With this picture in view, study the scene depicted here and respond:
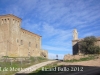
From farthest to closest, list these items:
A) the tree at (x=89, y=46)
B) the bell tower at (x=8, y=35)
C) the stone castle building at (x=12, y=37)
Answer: the tree at (x=89, y=46) < the stone castle building at (x=12, y=37) < the bell tower at (x=8, y=35)

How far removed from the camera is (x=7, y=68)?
90.3 feet

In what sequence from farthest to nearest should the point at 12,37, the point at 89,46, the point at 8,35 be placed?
the point at 89,46, the point at 12,37, the point at 8,35

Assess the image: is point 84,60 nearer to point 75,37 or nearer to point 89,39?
point 89,39

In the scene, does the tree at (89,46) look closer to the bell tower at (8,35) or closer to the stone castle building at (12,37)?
the stone castle building at (12,37)

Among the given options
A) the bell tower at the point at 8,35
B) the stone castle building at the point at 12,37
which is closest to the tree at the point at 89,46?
the stone castle building at the point at 12,37

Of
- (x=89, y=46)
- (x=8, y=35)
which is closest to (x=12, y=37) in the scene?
(x=8, y=35)

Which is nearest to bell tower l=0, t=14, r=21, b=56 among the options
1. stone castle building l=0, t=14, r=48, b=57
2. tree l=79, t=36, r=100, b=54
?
stone castle building l=0, t=14, r=48, b=57

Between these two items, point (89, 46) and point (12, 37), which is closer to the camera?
point (12, 37)

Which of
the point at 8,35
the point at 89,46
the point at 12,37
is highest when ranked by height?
the point at 8,35

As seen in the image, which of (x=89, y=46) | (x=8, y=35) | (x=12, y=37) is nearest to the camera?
(x=8, y=35)

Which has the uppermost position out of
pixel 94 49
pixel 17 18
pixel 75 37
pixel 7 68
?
pixel 17 18

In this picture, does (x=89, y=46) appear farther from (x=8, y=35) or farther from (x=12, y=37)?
(x=8, y=35)

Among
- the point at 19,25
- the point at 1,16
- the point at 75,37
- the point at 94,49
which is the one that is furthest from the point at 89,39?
the point at 1,16

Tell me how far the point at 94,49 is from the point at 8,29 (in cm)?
2057
